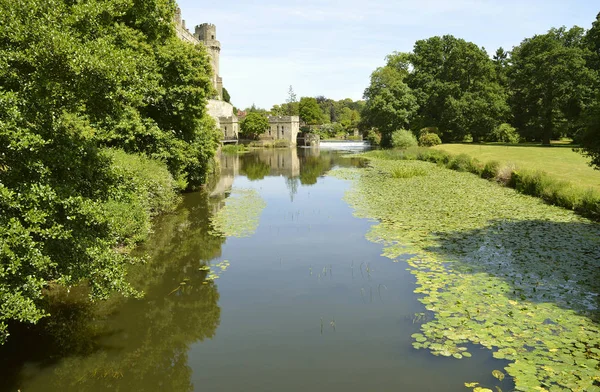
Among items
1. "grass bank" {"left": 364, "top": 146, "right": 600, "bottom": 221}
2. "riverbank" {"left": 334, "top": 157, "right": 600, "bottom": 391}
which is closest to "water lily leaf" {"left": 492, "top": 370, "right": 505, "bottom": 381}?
"riverbank" {"left": 334, "top": 157, "right": 600, "bottom": 391}

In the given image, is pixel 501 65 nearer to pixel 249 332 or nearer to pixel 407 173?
pixel 407 173

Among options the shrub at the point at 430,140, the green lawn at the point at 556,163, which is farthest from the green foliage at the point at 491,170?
the shrub at the point at 430,140

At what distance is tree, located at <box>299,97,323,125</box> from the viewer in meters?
118

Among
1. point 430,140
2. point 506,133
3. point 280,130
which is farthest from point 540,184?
point 280,130

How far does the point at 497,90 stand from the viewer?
199 ft

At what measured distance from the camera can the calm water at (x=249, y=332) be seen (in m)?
7.60

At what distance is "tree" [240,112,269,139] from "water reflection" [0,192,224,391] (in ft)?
237

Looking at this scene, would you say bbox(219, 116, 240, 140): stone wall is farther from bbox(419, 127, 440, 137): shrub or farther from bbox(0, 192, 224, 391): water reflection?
bbox(0, 192, 224, 391): water reflection

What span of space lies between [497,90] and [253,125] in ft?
140

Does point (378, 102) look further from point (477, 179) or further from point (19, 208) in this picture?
point (19, 208)

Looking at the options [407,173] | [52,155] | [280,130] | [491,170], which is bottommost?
[407,173]

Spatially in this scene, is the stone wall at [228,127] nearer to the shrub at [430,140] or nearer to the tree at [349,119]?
the shrub at [430,140]

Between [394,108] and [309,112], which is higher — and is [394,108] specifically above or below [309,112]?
below

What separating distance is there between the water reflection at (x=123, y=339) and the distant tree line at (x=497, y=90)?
4803 cm
